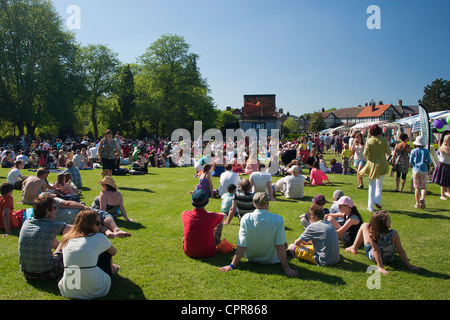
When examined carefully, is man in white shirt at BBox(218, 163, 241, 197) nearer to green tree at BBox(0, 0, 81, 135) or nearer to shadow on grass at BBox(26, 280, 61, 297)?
shadow on grass at BBox(26, 280, 61, 297)

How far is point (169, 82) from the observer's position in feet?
161

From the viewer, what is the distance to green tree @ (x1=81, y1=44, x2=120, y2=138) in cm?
4969

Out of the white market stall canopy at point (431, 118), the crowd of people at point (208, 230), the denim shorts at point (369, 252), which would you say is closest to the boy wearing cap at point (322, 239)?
the crowd of people at point (208, 230)

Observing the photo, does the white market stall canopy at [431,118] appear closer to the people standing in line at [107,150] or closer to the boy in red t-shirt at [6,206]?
the people standing in line at [107,150]

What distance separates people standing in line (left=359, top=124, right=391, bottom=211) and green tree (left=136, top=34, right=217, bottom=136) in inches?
1687

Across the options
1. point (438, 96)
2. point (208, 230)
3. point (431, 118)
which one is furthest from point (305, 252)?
point (438, 96)

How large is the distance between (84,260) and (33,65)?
38879 millimetres

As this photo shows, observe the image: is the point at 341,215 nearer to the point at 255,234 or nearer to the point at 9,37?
the point at 255,234

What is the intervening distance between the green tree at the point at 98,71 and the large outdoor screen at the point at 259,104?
73.2 feet

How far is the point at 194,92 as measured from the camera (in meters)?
51.1

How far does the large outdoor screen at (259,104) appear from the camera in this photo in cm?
5200

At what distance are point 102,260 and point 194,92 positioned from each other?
4902 centimetres
